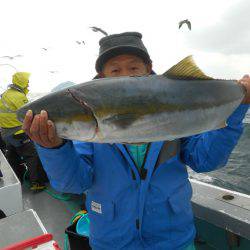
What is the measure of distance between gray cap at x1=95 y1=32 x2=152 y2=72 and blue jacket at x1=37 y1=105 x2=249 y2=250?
0.69 meters

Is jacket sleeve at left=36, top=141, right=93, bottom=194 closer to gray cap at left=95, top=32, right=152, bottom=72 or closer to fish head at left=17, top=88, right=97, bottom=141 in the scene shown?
fish head at left=17, top=88, right=97, bottom=141

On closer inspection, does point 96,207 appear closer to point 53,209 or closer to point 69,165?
point 69,165

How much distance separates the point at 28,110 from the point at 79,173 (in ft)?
2.46

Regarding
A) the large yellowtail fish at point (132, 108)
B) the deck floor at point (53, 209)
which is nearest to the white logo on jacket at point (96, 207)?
the large yellowtail fish at point (132, 108)

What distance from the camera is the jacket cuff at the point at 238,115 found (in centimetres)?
223

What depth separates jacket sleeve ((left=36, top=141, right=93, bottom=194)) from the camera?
7.14 feet

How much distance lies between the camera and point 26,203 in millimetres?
6496

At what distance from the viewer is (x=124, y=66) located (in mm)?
2541

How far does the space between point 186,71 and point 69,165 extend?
102cm

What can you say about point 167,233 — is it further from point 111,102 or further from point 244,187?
point 244,187

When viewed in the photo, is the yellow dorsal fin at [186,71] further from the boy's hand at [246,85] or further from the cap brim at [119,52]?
the cap brim at [119,52]

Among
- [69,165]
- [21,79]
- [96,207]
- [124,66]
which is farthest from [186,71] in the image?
[21,79]

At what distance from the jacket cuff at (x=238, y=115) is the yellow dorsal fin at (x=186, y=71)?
419 millimetres

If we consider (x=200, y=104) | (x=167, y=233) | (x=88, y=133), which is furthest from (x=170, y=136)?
(x=167, y=233)
